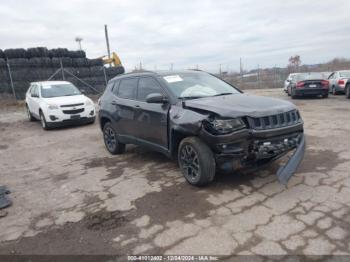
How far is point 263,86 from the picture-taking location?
30.7m

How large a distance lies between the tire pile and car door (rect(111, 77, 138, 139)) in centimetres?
1633

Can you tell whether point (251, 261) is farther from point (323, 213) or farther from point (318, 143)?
point (318, 143)

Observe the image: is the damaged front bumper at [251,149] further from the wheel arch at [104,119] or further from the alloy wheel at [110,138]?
the wheel arch at [104,119]

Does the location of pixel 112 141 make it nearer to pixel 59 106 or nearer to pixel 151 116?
pixel 151 116

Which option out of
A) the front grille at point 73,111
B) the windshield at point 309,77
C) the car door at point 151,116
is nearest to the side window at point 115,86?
the car door at point 151,116

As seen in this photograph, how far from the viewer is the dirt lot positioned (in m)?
3.26

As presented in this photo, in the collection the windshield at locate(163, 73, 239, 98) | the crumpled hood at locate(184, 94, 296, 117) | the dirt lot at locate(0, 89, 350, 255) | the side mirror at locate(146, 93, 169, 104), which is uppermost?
the windshield at locate(163, 73, 239, 98)

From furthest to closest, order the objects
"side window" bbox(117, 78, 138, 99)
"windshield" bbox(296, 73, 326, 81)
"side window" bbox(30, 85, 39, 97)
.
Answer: "windshield" bbox(296, 73, 326, 81), "side window" bbox(30, 85, 39, 97), "side window" bbox(117, 78, 138, 99)

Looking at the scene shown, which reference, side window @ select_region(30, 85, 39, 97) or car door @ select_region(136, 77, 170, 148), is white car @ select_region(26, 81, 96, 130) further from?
car door @ select_region(136, 77, 170, 148)

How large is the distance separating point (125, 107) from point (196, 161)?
2.27 m

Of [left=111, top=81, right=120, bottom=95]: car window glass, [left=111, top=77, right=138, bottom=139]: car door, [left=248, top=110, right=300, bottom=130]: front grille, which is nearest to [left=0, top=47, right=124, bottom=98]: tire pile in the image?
[left=111, top=81, right=120, bottom=95]: car window glass

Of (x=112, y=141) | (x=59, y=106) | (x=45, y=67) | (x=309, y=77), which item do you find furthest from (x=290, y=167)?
(x=45, y=67)

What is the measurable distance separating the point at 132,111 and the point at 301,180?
10.2 feet

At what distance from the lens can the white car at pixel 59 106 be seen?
10906 millimetres
